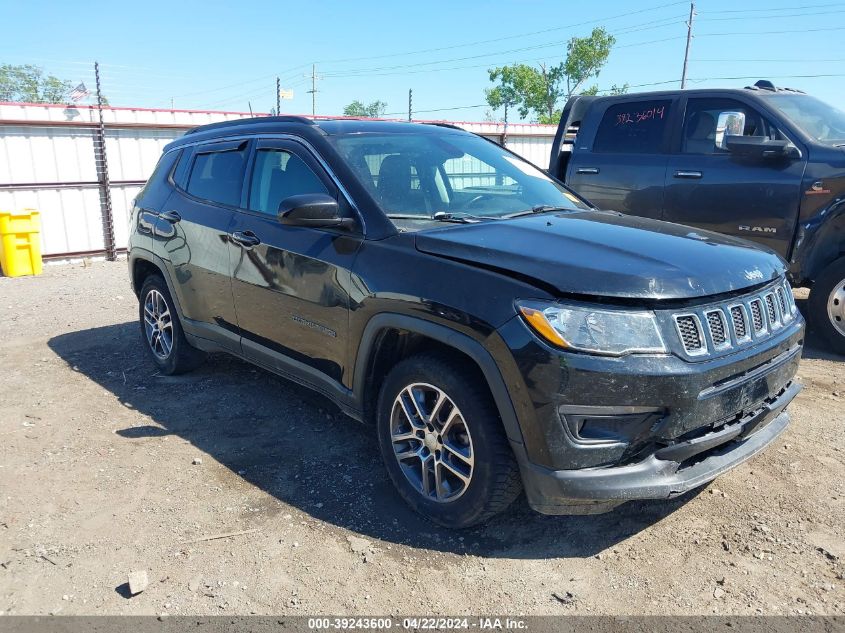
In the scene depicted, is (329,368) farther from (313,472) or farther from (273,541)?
(273,541)

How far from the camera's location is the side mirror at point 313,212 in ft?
10.9

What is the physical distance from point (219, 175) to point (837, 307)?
16.2 ft

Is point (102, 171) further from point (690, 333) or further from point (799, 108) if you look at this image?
point (690, 333)

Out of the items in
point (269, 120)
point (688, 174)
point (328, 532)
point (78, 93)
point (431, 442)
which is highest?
point (78, 93)

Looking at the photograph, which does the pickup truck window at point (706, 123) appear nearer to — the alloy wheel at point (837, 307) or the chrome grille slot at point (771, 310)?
the alloy wheel at point (837, 307)

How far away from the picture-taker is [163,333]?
5328mm

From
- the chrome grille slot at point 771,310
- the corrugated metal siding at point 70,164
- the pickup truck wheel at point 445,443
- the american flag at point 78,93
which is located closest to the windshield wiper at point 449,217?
the pickup truck wheel at point 445,443

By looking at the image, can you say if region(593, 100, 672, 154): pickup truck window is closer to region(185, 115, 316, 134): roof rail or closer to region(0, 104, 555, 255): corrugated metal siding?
region(185, 115, 316, 134): roof rail

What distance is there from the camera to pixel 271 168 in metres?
4.12

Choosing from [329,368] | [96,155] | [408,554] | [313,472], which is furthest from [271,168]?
[96,155]

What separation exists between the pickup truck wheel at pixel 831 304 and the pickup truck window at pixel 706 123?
139 centimetres

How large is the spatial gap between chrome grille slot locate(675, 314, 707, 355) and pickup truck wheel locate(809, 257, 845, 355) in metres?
3.54

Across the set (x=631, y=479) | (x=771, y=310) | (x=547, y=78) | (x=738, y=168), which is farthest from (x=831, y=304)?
(x=547, y=78)

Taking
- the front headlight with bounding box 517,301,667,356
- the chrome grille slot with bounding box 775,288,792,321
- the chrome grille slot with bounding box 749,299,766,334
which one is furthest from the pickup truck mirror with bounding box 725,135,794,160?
the front headlight with bounding box 517,301,667,356
